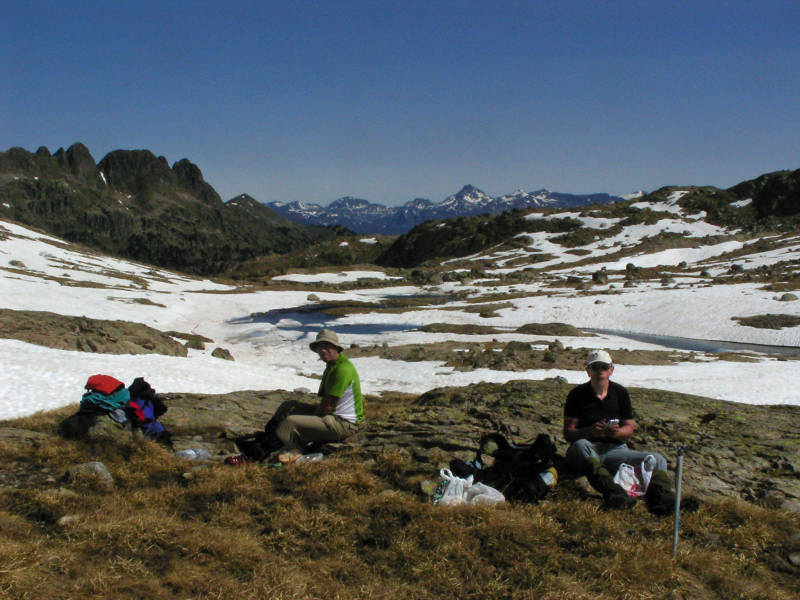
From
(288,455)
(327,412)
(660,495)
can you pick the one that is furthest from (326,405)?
(660,495)

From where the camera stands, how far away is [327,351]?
9828 mm

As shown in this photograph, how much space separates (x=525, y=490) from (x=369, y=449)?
3.15 meters

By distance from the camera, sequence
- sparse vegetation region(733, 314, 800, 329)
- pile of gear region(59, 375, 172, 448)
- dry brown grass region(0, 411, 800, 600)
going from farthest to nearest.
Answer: sparse vegetation region(733, 314, 800, 329), pile of gear region(59, 375, 172, 448), dry brown grass region(0, 411, 800, 600)

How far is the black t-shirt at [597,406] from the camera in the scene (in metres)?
9.00

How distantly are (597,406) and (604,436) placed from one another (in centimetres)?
54

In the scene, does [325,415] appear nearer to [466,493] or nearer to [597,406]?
[466,493]

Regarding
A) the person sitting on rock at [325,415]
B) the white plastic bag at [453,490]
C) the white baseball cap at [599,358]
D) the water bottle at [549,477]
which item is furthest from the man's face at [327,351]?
the white baseball cap at [599,358]

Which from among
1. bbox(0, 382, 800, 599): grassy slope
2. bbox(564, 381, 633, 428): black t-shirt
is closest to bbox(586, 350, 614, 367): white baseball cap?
bbox(564, 381, 633, 428): black t-shirt

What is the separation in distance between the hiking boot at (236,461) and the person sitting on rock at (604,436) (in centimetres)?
601

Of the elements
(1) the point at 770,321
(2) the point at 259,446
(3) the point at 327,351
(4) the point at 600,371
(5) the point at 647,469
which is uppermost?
(3) the point at 327,351

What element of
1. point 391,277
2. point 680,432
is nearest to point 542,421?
point 680,432

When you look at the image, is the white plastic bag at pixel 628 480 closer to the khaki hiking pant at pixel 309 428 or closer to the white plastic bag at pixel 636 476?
the white plastic bag at pixel 636 476

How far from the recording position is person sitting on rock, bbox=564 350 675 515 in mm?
7812

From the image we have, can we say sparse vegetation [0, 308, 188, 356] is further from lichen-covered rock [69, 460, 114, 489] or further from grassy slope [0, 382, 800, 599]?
lichen-covered rock [69, 460, 114, 489]
